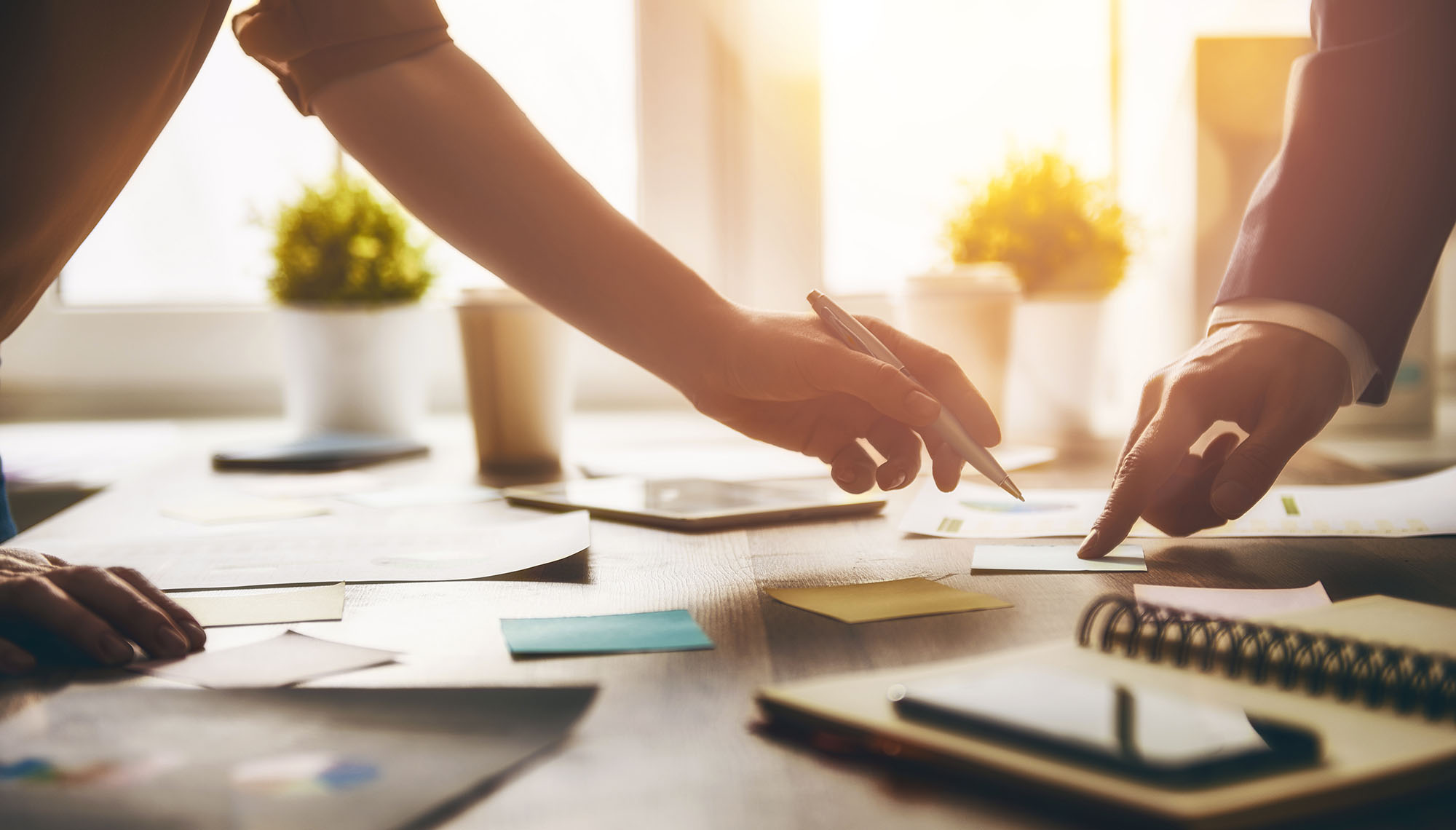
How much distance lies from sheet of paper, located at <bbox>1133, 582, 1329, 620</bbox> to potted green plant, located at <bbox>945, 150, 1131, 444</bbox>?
0.79m

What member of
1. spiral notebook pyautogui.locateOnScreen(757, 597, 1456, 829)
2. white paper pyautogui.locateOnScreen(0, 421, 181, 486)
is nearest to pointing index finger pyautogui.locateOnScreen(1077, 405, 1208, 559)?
spiral notebook pyautogui.locateOnScreen(757, 597, 1456, 829)

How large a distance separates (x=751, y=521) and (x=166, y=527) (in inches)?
19.7

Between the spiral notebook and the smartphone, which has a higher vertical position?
the smartphone

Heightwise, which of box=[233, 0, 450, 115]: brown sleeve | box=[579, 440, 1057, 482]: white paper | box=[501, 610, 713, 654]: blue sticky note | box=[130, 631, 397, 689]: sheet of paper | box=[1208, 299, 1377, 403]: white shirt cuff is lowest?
box=[579, 440, 1057, 482]: white paper

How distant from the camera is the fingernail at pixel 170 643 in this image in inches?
20.8

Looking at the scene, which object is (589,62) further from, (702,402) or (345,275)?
(702,402)

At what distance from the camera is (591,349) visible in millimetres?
1871

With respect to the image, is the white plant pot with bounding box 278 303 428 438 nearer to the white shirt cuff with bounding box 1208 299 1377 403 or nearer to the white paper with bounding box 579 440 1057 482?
the white paper with bounding box 579 440 1057 482

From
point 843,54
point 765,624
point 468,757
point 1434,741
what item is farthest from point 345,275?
point 1434,741

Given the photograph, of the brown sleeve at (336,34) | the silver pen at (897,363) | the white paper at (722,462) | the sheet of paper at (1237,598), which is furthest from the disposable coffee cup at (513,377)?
the sheet of paper at (1237,598)

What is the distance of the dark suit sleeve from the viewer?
2.81ft

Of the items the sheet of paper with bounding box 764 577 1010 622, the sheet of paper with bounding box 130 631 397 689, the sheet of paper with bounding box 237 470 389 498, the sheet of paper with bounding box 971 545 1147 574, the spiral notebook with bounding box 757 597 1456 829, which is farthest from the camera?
the sheet of paper with bounding box 237 470 389 498

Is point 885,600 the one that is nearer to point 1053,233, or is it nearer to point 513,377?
point 513,377

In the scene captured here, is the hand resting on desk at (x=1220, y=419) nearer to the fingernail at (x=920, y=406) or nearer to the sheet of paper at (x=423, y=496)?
the fingernail at (x=920, y=406)
